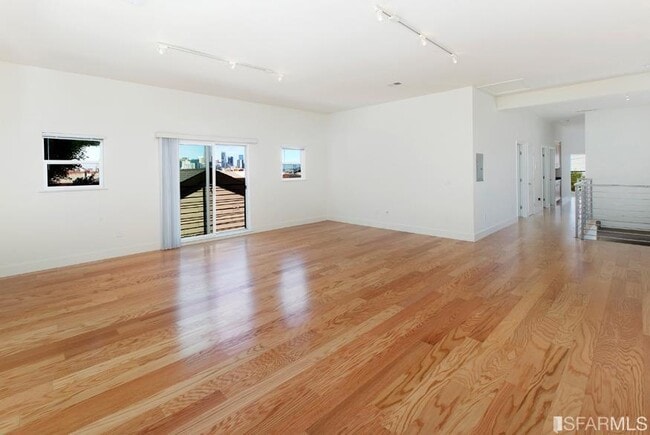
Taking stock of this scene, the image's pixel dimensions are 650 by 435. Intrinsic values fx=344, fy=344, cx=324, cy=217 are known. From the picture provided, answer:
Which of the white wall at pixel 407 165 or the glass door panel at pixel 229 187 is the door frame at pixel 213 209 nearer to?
the glass door panel at pixel 229 187

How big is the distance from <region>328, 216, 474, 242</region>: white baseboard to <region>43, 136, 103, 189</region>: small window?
5.29 meters

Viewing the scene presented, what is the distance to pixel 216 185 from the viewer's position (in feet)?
23.0

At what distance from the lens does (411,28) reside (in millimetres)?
3641

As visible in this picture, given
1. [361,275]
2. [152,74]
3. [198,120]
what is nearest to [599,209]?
[361,275]

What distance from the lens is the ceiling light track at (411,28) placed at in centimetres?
325

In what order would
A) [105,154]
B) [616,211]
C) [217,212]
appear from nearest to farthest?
[105,154], [217,212], [616,211]

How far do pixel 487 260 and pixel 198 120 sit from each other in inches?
218

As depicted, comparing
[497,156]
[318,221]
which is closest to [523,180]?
[497,156]

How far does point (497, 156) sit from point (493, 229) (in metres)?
1.54

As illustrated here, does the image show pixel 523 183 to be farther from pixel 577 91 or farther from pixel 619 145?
pixel 577 91

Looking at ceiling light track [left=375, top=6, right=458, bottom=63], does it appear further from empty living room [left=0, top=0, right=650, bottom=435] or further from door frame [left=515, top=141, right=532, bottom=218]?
door frame [left=515, top=141, right=532, bottom=218]

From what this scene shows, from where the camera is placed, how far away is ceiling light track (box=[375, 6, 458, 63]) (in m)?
3.25

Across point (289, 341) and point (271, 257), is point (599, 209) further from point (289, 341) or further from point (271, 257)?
point (289, 341)

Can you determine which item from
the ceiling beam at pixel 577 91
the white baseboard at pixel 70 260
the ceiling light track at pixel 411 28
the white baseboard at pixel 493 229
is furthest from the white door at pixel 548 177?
the white baseboard at pixel 70 260
